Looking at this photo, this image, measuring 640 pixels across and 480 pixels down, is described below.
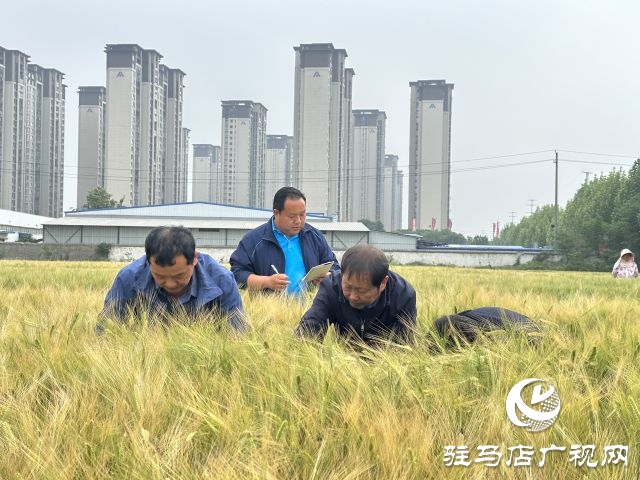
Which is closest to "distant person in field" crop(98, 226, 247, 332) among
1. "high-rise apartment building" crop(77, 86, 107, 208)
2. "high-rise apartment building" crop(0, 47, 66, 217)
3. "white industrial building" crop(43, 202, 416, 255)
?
"white industrial building" crop(43, 202, 416, 255)

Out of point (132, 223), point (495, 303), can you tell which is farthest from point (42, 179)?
point (495, 303)

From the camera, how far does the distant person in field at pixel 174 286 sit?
3.06 meters

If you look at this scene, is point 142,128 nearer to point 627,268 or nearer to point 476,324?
point 627,268

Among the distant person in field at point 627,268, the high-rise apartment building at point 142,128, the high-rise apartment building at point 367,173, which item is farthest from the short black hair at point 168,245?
the high-rise apartment building at point 367,173

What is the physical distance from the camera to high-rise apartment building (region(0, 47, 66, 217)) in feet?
273

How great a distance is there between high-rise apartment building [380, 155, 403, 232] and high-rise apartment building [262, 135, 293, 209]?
68.5 ft

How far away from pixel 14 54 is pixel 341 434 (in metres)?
97.8

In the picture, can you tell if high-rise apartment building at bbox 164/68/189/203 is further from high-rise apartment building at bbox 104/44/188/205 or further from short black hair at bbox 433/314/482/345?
short black hair at bbox 433/314/482/345

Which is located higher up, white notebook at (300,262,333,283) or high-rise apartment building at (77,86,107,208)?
high-rise apartment building at (77,86,107,208)

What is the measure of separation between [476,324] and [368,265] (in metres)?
0.55

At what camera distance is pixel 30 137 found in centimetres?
8819

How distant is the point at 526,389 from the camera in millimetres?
1700

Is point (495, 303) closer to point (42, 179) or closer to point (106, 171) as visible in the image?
point (106, 171)

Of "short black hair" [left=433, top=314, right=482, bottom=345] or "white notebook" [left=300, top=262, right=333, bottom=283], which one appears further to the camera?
"white notebook" [left=300, top=262, right=333, bottom=283]
